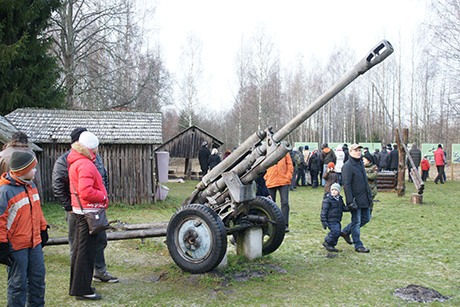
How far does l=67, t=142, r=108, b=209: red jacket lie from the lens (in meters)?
4.76

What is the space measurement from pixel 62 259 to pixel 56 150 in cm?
684

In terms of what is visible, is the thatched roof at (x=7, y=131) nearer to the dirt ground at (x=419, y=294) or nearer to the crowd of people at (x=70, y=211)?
the crowd of people at (x=70, y=211)

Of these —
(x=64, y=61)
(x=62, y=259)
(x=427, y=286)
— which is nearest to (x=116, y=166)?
(x=62, y=259)

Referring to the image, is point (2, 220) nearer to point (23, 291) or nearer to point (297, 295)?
point (23, 291)

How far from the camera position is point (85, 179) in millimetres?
4770

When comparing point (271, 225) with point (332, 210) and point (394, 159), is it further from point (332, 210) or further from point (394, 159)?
point (394, 159)

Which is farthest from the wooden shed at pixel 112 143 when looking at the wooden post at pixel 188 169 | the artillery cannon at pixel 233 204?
the wooden post at pixel 188 169

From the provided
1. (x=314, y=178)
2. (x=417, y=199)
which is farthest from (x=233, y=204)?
(x=314, y=178)

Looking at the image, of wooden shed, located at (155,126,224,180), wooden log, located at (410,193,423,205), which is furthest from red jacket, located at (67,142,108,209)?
wooden shed, located at (155,126,224,180)

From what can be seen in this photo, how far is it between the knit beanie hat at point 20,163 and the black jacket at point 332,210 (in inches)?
191

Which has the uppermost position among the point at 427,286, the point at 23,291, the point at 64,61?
the point at 64,61

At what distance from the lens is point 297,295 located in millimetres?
5004

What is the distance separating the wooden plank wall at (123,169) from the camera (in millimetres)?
12742

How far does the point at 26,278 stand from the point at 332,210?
16.2 ft
